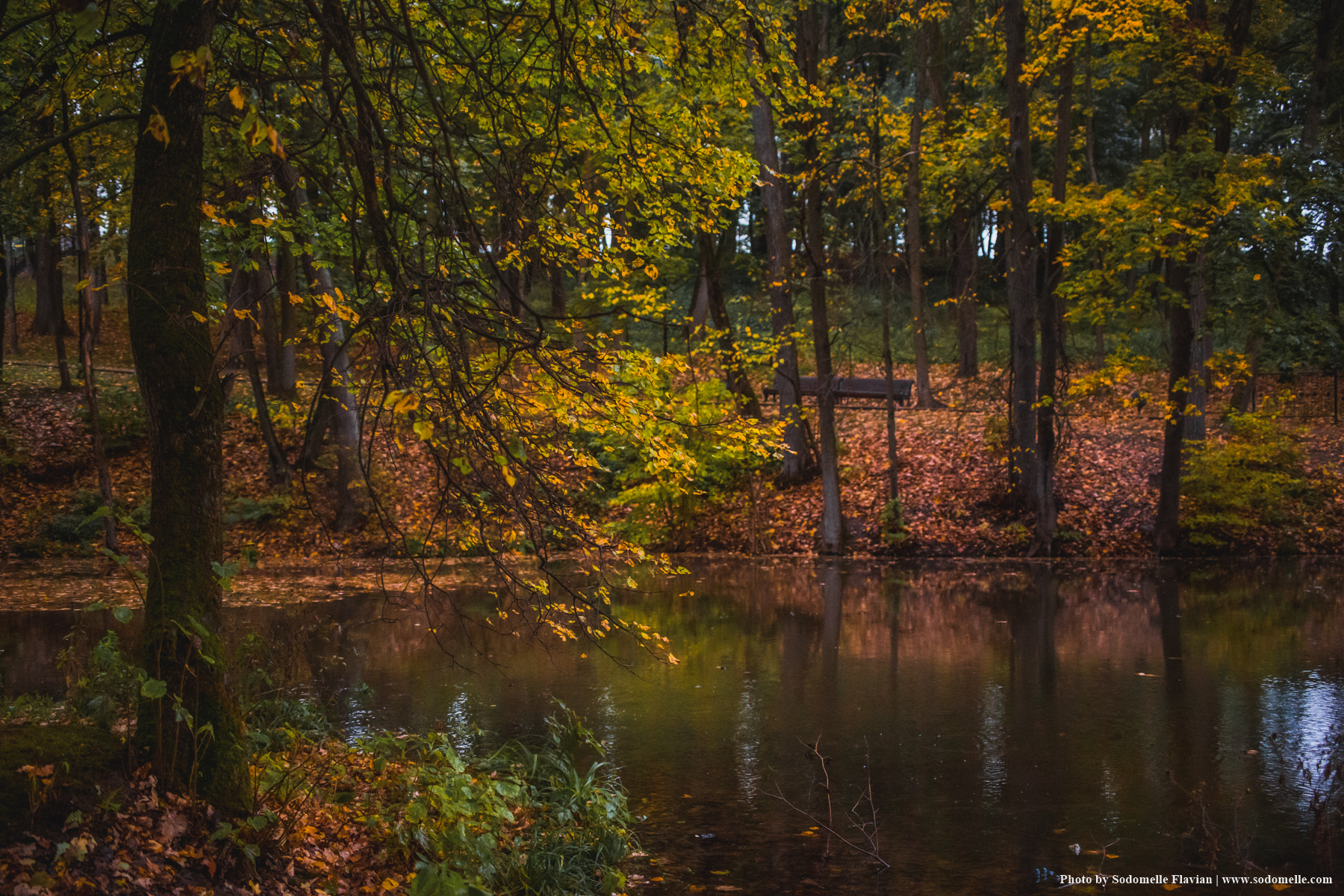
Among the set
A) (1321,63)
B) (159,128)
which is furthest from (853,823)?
(1321,63)

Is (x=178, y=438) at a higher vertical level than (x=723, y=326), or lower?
lower

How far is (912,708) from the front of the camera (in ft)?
27.4

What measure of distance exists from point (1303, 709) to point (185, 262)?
30.3 ft

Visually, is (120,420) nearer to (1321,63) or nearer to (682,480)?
(682,480)

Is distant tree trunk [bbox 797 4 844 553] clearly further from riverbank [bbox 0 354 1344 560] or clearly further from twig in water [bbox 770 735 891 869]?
twig in water [bbox 770 735 891 869]

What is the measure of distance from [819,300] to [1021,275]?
3.84 meters

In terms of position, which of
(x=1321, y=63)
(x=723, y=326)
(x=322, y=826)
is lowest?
(x=322, y=826)

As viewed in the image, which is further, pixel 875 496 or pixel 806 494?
pixel 806 494

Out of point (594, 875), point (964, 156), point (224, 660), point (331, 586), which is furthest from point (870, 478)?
point (224, 660)

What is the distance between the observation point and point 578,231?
250 inches

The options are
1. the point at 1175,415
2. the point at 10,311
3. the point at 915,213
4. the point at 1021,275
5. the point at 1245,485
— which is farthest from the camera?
the point at 10,311

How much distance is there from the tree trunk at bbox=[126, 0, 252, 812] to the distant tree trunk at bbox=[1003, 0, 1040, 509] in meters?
15.3

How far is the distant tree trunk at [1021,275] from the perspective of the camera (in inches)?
632

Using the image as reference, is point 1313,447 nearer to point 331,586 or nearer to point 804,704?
point 804,704
